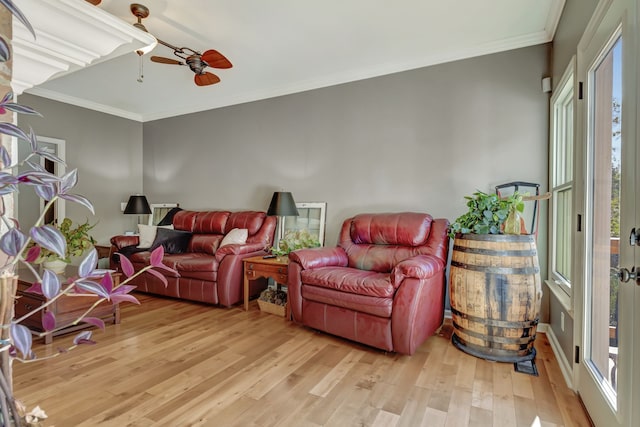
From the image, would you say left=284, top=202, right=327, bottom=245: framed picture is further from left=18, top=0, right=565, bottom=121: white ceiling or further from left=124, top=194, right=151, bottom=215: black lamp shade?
left=124, top=194, right=151, bottom=215: black lamp shade

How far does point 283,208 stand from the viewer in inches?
144

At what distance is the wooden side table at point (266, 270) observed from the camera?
3156 millimetres

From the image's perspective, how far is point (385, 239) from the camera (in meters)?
3.03

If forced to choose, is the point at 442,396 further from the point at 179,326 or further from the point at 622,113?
the point at 179,326

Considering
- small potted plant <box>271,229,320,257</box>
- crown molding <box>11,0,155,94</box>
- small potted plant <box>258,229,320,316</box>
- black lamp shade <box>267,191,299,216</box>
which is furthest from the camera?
black lamp shade <box>267,191,299,216</box>

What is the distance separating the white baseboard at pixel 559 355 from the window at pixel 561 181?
402mm

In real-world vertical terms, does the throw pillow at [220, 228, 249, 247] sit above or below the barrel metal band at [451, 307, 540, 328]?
above

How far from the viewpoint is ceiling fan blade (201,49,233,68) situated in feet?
8.42

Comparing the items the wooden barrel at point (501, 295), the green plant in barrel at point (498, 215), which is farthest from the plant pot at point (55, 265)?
the green plant in barrel at point (498, 215)

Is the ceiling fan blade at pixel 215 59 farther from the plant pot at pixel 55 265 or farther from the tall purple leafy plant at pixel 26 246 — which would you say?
the tall purple leafy plant at pixel 26 246

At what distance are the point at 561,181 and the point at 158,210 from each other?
5.31 metres

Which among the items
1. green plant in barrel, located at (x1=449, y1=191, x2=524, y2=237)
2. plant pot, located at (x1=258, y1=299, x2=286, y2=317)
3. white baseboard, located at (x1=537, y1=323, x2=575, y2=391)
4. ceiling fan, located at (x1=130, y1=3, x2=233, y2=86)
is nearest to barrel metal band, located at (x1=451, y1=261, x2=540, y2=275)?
green plant in barrel, located at (x1=449, y1=191, x2=524, y2=237)

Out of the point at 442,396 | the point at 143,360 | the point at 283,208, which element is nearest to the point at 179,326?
the point at 143,360

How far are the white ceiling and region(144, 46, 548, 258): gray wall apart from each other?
0.56ft
